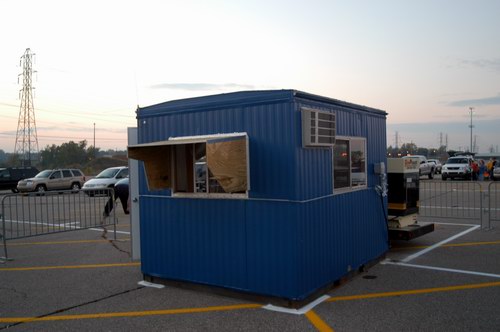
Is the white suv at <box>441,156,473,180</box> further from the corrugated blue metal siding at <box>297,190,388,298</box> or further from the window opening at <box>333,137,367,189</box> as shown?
the window opening at <box>333,137,367,189</box>

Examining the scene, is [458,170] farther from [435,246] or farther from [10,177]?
[10,177]

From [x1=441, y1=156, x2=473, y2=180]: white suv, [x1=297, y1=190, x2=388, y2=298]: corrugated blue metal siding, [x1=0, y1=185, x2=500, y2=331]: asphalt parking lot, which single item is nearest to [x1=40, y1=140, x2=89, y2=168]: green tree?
[x1=441, y1=156, x2=473, y2=180]: white suv

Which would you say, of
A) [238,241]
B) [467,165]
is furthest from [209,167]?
[467,165]

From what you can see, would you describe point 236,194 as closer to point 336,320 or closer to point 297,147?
point 297,147

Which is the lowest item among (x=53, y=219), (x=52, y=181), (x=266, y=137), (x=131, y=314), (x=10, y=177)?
(x=131, y=314)

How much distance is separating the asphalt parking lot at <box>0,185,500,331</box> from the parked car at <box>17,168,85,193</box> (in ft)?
76.0

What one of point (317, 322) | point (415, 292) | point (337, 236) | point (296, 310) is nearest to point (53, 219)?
point (337, 236)

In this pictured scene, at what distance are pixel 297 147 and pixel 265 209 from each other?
0.93m

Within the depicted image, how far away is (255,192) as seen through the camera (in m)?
6.16

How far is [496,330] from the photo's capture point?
16.6 feet

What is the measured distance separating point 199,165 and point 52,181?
27838 millimetres

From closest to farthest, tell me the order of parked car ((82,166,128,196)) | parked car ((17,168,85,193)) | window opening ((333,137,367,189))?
window opening ((333,137,367,189))
parked car ((82,166,128,196))
parked car ((17,168,85,193))

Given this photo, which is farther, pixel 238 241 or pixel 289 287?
pixel 238 241

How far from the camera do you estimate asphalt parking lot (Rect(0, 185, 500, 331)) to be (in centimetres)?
542
